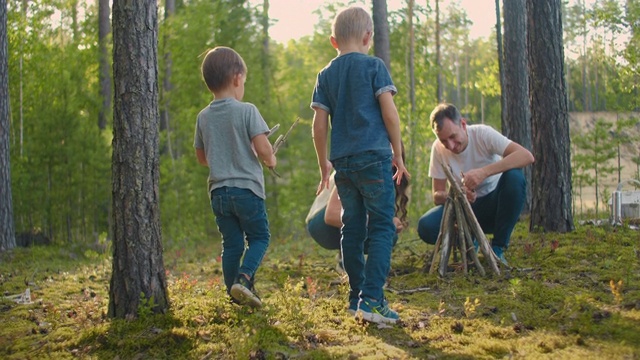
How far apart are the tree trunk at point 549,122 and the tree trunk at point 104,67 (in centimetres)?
1069

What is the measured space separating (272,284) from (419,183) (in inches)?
438

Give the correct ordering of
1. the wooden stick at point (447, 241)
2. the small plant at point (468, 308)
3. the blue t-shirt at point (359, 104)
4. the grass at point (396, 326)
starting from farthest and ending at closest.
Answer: the wooden stick at point (447, 241), the blue t-shirt at point (359, 104), the small plant at point (468, 308), the grass at point (396, 326)

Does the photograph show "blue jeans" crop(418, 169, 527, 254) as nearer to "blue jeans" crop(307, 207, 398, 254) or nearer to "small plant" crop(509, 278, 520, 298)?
"blue jeans" crop(307, 207, 398, 254)

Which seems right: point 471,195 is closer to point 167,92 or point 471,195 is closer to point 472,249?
point 472,249

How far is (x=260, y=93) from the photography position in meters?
18.3

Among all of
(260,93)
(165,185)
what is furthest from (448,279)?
(260,93)

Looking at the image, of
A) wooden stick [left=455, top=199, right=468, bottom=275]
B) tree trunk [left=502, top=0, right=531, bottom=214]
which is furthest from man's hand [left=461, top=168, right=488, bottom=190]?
tree trunk [left=502, top=0, right=531, bottom=214]

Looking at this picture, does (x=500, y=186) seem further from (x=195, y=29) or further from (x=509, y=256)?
(x=195, y=29)

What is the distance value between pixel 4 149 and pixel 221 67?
260 inches

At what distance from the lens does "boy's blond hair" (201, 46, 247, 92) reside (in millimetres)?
4656

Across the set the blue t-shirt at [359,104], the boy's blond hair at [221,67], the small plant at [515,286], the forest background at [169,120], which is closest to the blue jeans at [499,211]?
the small plant at [515,286]

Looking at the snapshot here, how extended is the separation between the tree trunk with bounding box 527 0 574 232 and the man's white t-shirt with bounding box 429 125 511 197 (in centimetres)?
210

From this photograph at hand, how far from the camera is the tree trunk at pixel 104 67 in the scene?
53.7ft

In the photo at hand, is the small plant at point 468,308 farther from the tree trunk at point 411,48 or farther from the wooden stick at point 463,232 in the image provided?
the tree trunk at point 411,48
